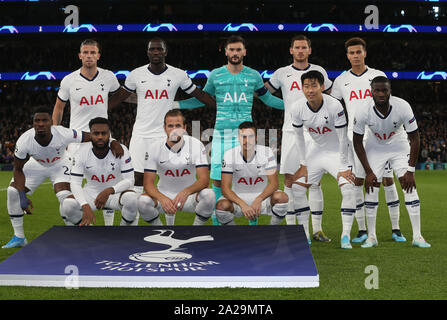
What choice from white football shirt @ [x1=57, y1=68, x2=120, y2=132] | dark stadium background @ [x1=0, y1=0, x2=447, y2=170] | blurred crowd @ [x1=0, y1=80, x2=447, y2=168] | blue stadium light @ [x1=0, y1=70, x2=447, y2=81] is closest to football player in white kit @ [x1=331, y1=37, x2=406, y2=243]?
white football shirt @ [x1=57, y1=68, x2=120, y2=132]

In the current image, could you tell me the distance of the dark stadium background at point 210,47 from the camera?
29516mm

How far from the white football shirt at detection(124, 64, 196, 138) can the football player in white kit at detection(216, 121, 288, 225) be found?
3.23 ft

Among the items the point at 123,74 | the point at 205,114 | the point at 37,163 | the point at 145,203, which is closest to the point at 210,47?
the point at 205,114

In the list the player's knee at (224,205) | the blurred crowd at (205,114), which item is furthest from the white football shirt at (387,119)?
the blurred crowd at (205,114)

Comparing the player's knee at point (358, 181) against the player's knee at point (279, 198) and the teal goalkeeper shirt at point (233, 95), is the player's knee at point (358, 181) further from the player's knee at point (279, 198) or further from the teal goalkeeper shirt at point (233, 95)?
the teal goalkeeper shirt at point (233, 95)

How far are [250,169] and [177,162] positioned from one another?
0.86 meters

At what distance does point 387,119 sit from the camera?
6.09 m

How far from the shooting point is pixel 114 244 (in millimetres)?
5387

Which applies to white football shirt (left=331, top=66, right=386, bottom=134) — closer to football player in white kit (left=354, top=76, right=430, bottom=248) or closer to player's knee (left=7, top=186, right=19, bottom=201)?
football player in white kit (left=354, top=76, right=430, bottom=248)

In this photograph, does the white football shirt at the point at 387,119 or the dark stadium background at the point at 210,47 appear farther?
the dark stadium background at the point at 210,47

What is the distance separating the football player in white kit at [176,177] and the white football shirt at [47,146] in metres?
0.93

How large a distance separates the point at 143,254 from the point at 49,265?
824 millimetres

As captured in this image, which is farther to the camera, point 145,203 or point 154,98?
point 154,98

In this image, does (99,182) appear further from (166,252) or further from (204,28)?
(204,28)
